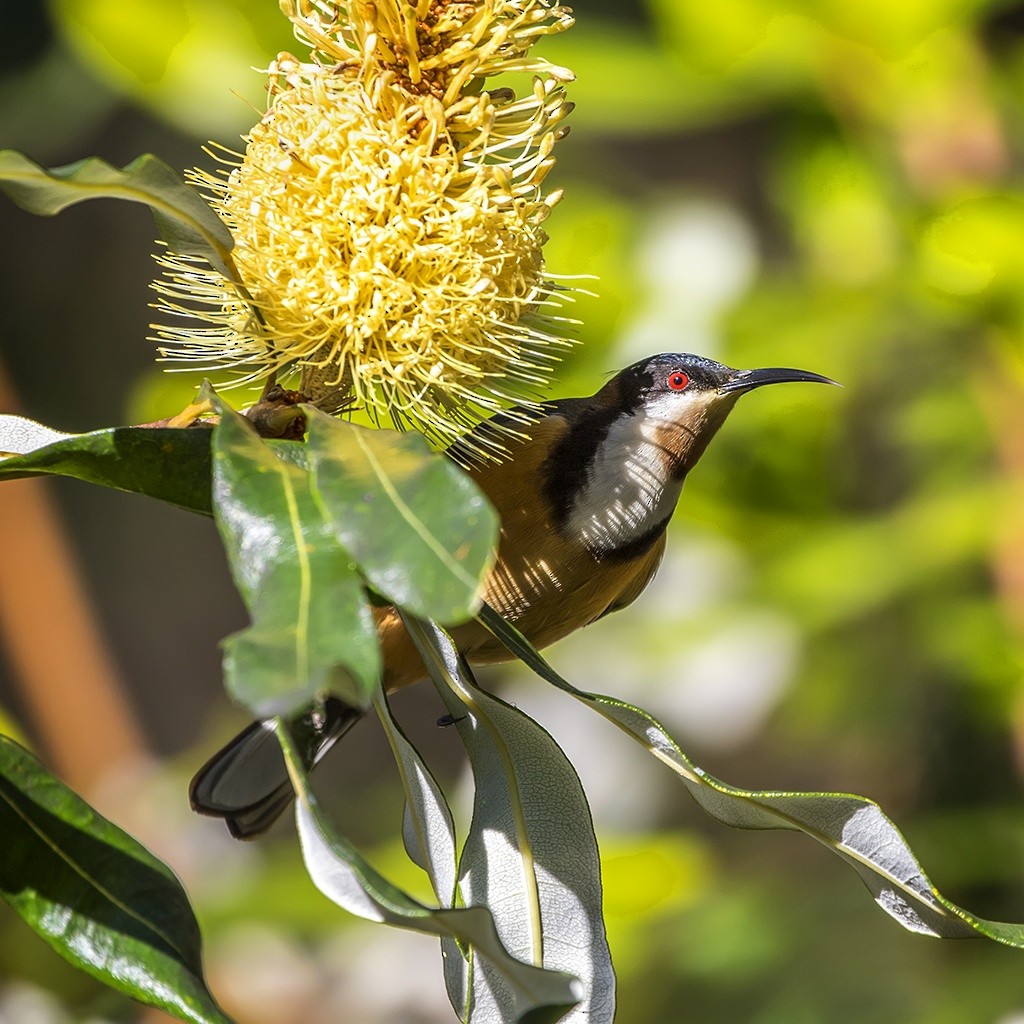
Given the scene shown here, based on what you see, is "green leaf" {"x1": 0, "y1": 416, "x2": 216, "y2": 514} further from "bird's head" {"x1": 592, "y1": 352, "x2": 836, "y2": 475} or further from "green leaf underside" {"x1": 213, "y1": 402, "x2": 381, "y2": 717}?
"bird's head" {"x1": 592, "y1": 352, "x2": 836, "y2": 475}

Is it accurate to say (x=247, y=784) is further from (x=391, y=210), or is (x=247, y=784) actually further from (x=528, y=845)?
(x=391, y=210)

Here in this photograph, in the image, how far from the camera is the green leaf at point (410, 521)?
0.49 m

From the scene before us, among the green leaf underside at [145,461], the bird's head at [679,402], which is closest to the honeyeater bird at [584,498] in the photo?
the bird's head at [679,402]

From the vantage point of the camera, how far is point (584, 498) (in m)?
1.05

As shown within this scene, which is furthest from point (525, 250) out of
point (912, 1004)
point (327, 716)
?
point (912, 1004)

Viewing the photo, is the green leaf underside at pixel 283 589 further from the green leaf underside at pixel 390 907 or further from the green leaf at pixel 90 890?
the green leaf at pixel 90 890

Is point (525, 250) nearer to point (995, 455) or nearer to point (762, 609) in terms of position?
point (762, 609)

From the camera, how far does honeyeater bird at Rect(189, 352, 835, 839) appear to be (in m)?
1.05

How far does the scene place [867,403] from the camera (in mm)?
1905

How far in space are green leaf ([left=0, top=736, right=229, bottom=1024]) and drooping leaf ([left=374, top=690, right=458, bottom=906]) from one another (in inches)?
5.8

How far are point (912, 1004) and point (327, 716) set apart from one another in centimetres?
138

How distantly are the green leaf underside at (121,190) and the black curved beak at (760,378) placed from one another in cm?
49

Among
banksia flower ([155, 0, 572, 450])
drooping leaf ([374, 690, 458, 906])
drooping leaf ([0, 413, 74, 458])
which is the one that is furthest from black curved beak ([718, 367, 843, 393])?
drooping leaf ([0, 413, 74, 458])

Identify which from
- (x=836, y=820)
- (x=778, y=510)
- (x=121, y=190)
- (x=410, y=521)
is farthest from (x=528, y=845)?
(x=778, y=510)
